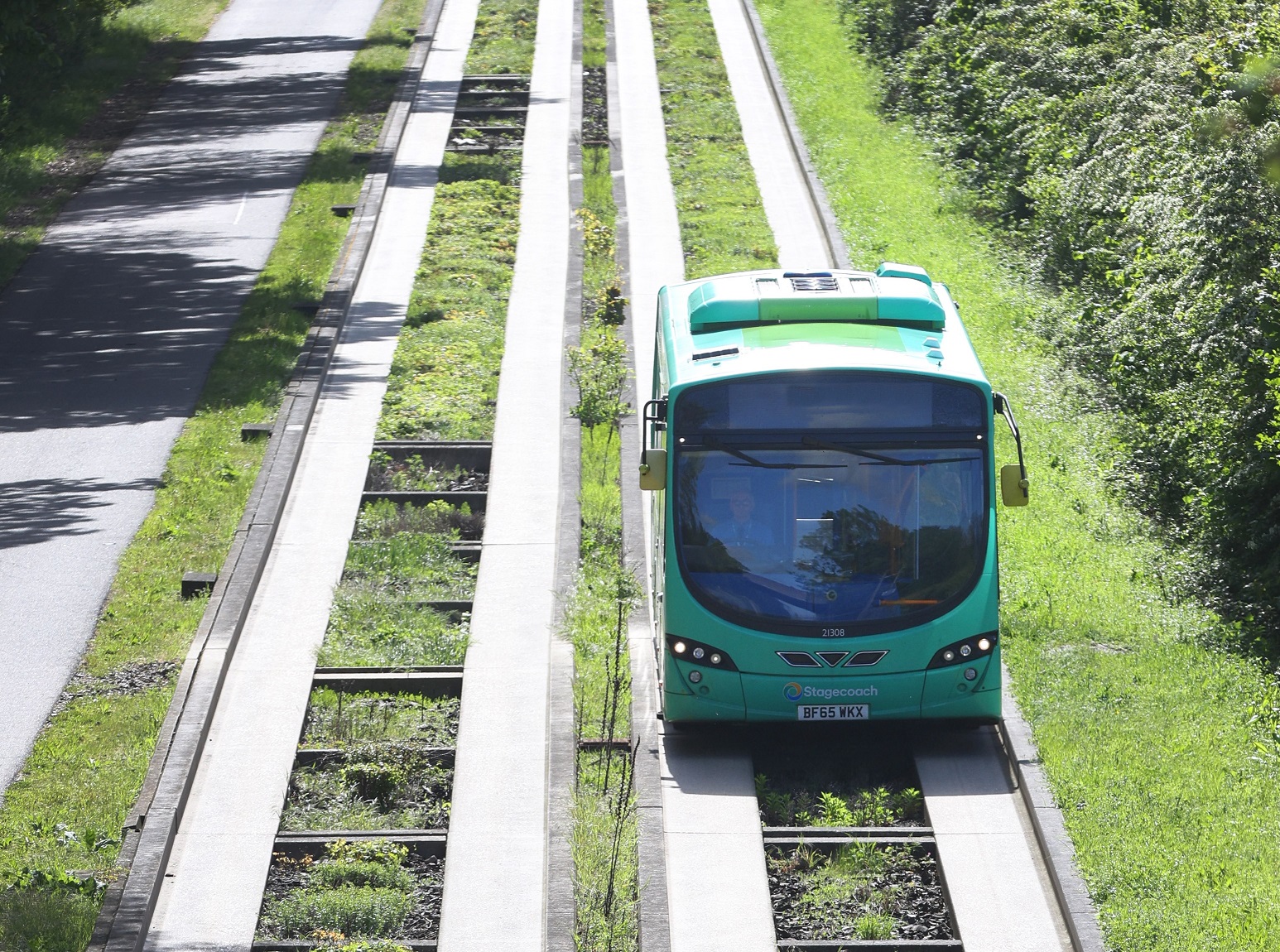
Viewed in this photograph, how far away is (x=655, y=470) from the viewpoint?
39.2 feet

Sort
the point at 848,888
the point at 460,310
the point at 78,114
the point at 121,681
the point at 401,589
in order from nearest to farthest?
the point at 848,888, the point at 121,681, the point at 401,589, the point at 460,310, the point at 78,114

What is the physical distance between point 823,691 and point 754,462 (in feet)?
5.71

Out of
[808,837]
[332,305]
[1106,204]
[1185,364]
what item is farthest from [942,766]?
[332,305]

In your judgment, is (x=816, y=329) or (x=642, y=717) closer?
(x=816, y=329)

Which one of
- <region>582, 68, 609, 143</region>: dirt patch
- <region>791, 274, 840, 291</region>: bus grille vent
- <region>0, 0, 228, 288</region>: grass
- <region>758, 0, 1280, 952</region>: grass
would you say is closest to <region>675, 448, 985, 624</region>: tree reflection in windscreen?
<region>758, 0, 1280, 952</region>: grass

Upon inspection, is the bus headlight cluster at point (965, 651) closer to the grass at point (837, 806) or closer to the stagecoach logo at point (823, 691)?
the stagecoach logo at point (823, 691)

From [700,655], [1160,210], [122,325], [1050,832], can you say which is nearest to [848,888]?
[1050,832]

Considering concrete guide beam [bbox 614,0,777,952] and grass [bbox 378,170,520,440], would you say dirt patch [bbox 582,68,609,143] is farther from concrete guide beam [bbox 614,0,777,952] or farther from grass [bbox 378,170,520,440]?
concrete guide beam [bbox 614,0,777,952]

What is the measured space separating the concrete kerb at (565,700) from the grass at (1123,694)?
3308 millimetres

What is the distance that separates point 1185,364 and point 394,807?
10.7 m

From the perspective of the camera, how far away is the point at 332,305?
24141 millimetres

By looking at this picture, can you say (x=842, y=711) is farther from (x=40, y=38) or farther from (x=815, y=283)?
(x=40, y=38)

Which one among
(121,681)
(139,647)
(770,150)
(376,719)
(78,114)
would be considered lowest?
(78,114)

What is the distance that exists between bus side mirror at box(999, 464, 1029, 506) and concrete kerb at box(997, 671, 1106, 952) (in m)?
1.74
